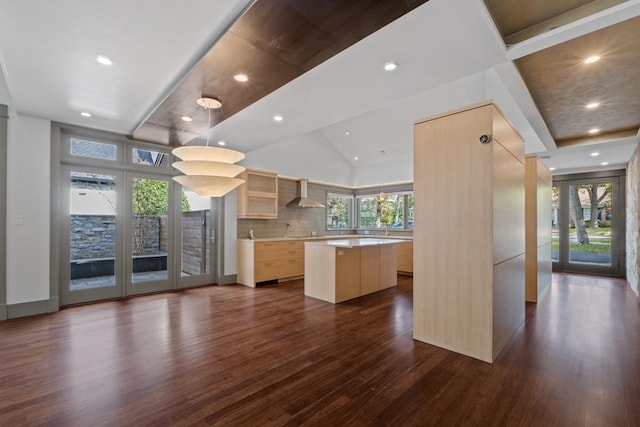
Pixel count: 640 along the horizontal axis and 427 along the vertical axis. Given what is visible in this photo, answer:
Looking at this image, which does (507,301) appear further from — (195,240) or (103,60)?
(195,240)

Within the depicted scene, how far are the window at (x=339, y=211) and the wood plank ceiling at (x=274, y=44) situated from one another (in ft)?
17.6

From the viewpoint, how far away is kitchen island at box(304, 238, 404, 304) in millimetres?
4561

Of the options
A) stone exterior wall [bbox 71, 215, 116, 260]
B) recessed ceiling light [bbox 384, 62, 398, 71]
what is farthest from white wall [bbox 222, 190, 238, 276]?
recessed ceiling light [bbox 384, 62, 398, 71]

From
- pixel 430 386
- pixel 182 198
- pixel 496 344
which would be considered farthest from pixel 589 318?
pixel 182 198

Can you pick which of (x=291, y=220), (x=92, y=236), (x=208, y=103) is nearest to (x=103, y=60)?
(x=208, y=103)

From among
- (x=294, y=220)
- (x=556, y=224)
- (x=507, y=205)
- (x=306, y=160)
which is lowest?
(x=556, y=224)

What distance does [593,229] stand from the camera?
7.16 metres

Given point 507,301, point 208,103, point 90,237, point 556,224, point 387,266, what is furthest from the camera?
point 556,224

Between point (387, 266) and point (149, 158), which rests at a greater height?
point (149, 158)

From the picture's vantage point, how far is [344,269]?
4648 millimetres

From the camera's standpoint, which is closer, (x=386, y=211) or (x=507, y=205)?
(x=507, y=205)

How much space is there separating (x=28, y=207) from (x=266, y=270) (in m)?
3.77

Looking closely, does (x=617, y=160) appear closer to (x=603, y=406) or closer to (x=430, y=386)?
(x=603, y=406)

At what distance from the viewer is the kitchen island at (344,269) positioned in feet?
15.0
